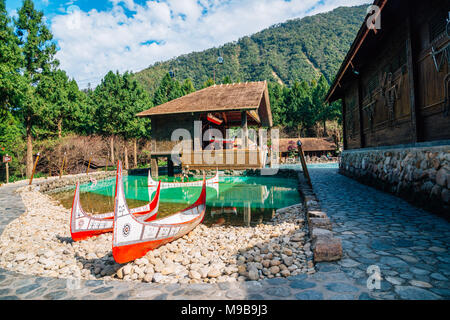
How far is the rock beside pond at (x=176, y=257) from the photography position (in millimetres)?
3518

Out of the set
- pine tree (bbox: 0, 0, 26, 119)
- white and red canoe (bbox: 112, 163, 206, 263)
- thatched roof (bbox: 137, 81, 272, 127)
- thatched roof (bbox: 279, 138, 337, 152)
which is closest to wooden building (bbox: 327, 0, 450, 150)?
white and red canoe (bbox: 112, 163, 206, 263)

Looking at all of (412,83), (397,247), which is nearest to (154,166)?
(412,83)

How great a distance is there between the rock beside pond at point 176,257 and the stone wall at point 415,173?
2302mm

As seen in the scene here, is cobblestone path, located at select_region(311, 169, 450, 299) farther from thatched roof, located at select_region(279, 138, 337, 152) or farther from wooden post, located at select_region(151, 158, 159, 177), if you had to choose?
thatched roof, located at select_region(279, 138, 337, 152)

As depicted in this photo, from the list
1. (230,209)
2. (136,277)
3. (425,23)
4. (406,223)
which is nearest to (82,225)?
(136,277)

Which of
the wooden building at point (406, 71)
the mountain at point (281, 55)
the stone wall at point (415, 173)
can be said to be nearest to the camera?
the stone wall at point (415, 173)

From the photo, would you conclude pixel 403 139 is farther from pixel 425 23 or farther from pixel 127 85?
pixel 127 85

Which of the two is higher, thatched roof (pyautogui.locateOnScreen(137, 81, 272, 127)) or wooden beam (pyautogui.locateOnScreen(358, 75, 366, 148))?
thatched roof (pyautogui.locateOnScreen(137, 81, 272, 127))

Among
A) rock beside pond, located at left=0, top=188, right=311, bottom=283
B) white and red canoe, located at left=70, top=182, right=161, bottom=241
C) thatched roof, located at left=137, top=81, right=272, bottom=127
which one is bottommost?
rock beside pond, located at left=0, top=188, right=311, bottom=283

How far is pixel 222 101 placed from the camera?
50.5 feet

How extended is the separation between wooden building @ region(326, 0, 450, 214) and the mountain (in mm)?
59901

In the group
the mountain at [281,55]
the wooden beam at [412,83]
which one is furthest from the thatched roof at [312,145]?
the mountain at [281,55]

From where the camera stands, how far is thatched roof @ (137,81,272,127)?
1433 centimetres

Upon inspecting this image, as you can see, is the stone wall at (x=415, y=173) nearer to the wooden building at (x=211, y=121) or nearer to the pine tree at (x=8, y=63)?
the wooden building at (x=211, y=121)
